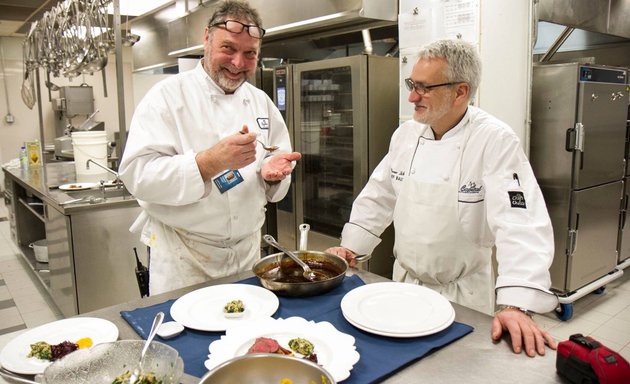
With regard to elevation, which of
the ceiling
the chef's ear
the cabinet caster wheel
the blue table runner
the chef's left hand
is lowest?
the cabinet caster wheel

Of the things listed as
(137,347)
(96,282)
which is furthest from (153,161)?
(96,282)

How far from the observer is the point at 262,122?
75.6 inches

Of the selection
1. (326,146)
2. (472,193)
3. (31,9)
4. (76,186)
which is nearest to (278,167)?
(472,193)

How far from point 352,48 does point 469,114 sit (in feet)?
9.10

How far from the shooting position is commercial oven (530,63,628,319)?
327 centimetres

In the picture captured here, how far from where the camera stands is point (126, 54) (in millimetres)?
9344

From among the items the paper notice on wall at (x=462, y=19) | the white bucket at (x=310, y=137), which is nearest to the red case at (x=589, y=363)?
the paper notice on wall at (x=462, y=19)

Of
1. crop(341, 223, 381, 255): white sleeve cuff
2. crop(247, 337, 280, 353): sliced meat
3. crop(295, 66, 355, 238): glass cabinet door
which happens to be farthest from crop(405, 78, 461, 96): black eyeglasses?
crop(295, 66, 355, 238): glass cabinet door

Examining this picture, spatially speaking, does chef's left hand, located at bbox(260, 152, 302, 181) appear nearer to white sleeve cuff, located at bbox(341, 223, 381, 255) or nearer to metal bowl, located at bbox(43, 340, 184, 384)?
white sleeve cuff, located at bbox(341, 223, 381, 255)

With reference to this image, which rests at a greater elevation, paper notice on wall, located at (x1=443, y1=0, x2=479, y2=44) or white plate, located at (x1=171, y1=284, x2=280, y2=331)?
paper notice on wall, located at (x1=443, y1=0, x2=479, y2=44)

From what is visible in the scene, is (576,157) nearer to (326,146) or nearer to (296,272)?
(326,146)

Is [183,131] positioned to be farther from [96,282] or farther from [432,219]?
[96,282]

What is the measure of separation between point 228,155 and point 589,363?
1.06 m

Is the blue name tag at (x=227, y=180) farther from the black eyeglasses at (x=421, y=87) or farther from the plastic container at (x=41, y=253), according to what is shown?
the plastic container at (x=41, y=253)
